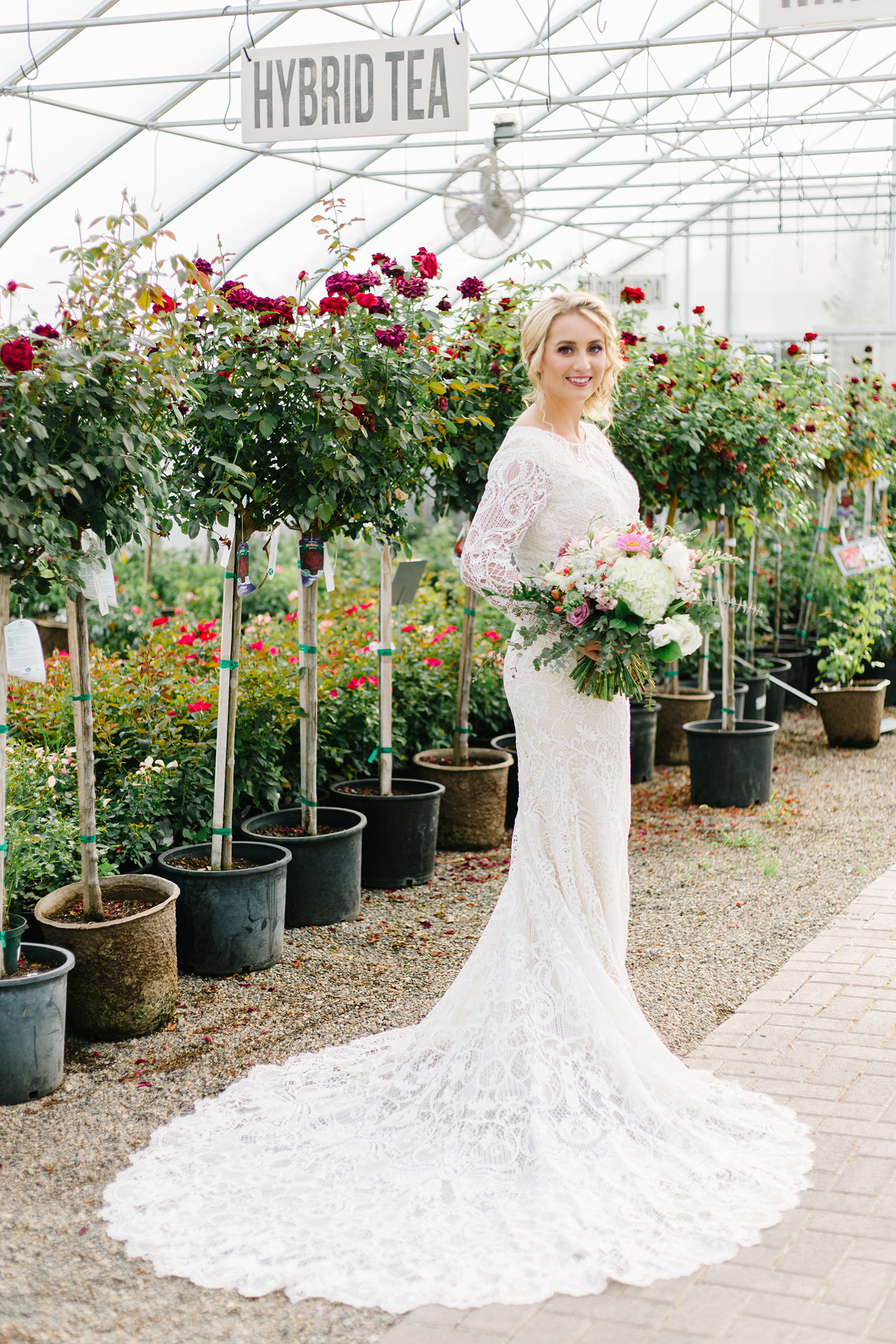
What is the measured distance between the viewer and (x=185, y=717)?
15.7 feet

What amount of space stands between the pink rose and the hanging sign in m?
5.77

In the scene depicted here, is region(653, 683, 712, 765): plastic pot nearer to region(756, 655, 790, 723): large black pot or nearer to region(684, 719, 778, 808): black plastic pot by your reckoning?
region(684, 719, 778, 808): black plastic pot

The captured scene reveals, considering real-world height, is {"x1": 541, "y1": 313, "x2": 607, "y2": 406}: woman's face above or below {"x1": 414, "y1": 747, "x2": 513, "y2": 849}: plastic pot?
above

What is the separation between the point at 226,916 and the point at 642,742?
3410mm

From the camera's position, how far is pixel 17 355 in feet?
9.22

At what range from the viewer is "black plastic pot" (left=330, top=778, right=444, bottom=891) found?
490 cm

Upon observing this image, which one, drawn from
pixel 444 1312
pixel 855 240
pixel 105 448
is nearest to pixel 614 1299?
pixel 444 1312

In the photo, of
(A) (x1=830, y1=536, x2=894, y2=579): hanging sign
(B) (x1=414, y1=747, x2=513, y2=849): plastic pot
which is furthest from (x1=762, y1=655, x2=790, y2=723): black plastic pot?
(B) (x1=414, y1=747, x2=513, y2=849): plastic pot

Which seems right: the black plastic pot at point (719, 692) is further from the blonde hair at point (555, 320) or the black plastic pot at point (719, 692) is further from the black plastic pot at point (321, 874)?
the blonde hair at point (555, 320)

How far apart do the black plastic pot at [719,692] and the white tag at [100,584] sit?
4471mm

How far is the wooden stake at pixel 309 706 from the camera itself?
14.7 feet

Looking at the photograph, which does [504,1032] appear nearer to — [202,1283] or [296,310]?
[202,1283]

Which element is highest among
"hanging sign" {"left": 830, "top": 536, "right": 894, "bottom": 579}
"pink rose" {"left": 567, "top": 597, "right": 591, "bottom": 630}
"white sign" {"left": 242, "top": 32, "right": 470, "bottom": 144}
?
"white sign" {"left": 242, "top": 32, "right": 470, "bottom": 144}

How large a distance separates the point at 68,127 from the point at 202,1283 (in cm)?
797
